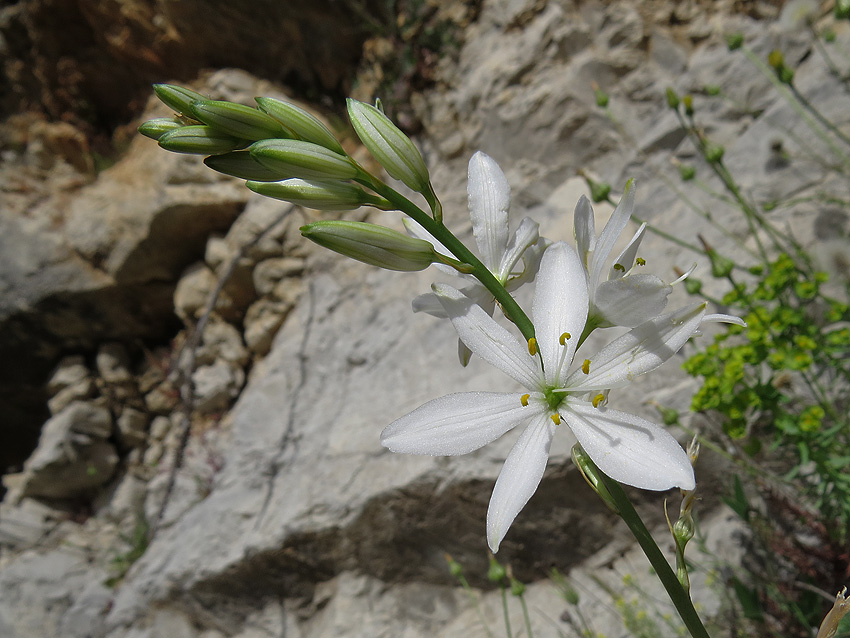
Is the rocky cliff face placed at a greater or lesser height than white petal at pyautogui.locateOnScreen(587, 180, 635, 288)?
greater

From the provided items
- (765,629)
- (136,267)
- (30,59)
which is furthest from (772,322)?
(30,59)

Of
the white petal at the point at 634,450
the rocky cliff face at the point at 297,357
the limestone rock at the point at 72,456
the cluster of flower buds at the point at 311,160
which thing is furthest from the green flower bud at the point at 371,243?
the limestone rock at the point at 72,456

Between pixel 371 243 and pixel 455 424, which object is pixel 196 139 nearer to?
pixel 371 243

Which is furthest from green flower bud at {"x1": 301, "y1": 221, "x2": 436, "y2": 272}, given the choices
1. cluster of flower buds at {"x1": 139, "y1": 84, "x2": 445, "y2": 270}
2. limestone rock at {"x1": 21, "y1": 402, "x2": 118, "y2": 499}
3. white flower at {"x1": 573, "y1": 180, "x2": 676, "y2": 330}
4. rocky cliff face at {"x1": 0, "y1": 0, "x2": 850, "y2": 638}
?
limestone rock at {"x1": 21, "y1": 402, "x2": 118, "y2": 499}

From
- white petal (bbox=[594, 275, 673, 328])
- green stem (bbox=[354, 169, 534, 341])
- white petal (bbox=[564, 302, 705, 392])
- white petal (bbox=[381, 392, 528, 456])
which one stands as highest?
green stem (bbox=[354, 169, 534, 341])

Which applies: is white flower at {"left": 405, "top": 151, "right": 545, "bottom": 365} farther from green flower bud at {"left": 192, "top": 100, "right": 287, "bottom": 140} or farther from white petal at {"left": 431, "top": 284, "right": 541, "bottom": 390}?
green flower bud at {"left": 192, "top": 100, "right": 287, "bottom": 140}

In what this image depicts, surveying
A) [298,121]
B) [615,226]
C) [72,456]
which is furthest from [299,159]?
[72,456]

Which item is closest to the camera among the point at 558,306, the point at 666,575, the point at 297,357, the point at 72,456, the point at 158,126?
the point at 666,575
